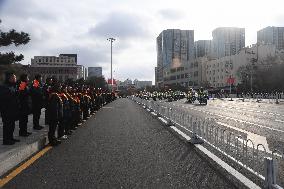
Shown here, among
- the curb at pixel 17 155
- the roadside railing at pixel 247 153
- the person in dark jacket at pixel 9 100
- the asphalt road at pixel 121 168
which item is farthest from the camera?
the person in dark jacket at pixel 9 100

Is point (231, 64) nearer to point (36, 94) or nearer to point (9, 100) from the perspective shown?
point (36, 94)

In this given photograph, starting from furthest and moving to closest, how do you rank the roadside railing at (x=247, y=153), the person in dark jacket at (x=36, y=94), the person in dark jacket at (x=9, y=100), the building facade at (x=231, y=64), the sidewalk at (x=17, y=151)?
the building facade at (x=231, y=64)
the person in dark jacket at (x=36, y=94)
the person in dark jacket at (x=9, y=100)
the sidewalk at (x=17, y=151)
the roadside railing at (x=247, y=153)

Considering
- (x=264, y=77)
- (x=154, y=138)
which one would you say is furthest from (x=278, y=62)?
(x=154, y=138)

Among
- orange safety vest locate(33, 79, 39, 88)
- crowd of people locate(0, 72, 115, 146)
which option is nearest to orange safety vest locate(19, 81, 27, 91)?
crowd of people locate(0, 72, 115, 146)

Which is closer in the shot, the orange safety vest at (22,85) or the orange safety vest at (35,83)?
the orange safety vest at (22,85)

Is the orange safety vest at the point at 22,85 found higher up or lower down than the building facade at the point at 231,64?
lower down

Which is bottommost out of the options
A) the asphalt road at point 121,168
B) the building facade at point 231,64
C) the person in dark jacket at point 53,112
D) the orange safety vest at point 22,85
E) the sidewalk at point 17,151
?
the asphalt road at point 121,168

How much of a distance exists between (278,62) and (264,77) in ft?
34.1

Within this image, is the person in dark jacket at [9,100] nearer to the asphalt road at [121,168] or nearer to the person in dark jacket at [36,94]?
the asphalt road at [121,168]

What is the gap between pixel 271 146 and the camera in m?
12.0

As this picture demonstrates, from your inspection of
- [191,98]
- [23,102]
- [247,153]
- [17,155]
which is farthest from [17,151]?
[191,98]

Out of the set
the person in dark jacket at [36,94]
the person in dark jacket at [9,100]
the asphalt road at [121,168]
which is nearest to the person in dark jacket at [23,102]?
the asphalt road at [121,168]

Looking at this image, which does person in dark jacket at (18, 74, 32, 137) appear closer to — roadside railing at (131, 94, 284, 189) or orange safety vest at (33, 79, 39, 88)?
orange safety vest at (33, 79, 39, 88)

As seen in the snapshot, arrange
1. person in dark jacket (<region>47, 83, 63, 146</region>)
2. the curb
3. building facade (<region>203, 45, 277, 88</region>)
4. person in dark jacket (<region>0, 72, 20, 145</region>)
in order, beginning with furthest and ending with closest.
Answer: building facade (<region>203, 45, 277, 88</region>), person in dark jacket (<region>47, 83, 63, 146</region>), person in dark jacket (<region>0, 72, 20, 145</region>), the curb
